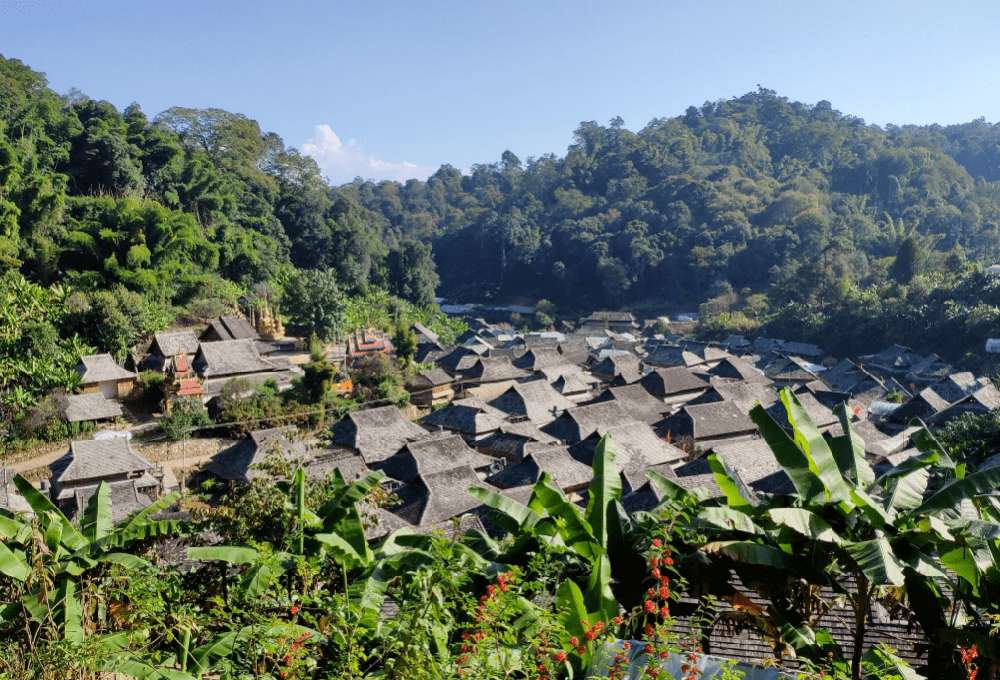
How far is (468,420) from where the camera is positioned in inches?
949

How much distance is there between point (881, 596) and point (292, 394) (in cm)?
2177

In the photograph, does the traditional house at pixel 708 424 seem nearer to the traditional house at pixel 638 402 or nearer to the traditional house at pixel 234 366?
the traditional house at pixel 638 402

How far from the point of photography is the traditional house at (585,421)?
924 inches

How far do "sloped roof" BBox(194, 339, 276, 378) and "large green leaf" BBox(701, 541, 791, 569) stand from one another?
2330 cm

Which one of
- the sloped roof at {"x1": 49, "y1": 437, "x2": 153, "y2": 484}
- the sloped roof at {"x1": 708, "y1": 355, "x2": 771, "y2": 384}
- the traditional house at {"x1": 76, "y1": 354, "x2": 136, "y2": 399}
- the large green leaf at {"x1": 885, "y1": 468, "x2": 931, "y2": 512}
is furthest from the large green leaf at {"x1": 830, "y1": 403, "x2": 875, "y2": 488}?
the sloped roof at {"x1": 708, "y1": 355, "x2": 771, "y2": 384}

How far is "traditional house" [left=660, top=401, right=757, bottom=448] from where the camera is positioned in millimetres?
23891

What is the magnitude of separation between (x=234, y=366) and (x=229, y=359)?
1.29 ft

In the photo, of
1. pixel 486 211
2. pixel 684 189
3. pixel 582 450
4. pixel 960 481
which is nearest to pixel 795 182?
pixel 684 189

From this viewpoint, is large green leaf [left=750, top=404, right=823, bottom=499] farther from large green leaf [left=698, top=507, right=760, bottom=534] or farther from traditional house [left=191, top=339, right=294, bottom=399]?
traditional house [left=191, top=339, right=294, bottom=399]

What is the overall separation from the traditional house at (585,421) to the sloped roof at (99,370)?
46.2ft

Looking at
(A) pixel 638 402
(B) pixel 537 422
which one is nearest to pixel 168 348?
(B) pixel 537 422

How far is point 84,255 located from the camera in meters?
30.0

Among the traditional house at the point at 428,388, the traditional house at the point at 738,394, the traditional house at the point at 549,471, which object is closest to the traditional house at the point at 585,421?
the traditional house at the point at 549,471

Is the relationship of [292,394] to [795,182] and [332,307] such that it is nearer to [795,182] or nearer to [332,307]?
[332,307]
